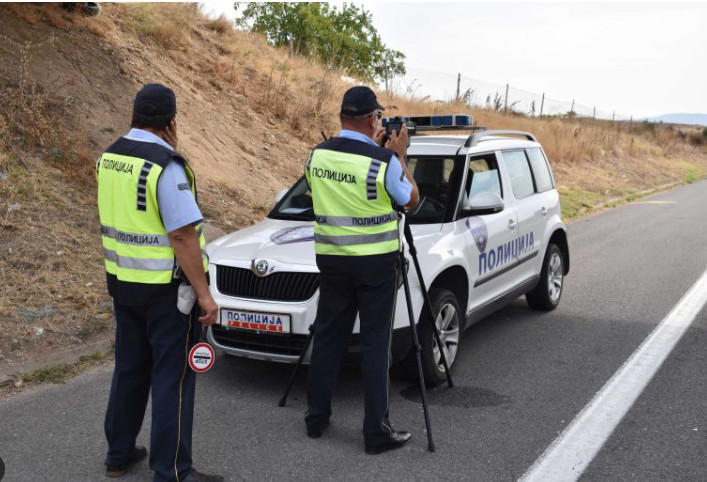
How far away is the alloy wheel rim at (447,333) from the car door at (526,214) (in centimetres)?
129

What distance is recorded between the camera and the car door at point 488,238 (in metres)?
5.57

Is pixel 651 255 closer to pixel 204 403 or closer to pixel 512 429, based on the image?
pixel 512 429

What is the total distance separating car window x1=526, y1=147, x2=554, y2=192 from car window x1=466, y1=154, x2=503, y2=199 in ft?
2.99

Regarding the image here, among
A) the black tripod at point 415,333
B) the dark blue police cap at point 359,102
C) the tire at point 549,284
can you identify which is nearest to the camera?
the dark blue police cap at point 359,102

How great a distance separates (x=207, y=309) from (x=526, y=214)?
386 cm

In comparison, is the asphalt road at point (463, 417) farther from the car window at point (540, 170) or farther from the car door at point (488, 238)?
the car window at point (540, 170)

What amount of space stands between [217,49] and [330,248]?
13101 mm

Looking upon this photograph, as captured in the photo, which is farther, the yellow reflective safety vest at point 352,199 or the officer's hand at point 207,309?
the yellow reflective safety vest at point 352,199

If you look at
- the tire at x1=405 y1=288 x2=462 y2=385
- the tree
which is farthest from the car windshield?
the tree

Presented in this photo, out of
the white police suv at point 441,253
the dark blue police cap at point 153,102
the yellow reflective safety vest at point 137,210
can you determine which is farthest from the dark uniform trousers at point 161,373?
the white police suv at point 441,253

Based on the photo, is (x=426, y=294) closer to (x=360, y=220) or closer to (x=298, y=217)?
(x=360, y=220)

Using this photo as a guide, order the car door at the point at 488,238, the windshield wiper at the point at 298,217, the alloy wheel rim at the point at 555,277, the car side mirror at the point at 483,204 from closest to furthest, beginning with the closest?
the car side mirror at the point at 483,204
the car door at the point at 488,238
the windshield wiper at the point at 298,217
the alloy wheel rim at the point at 555,277

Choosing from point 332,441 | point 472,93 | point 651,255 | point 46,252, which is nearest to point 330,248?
point 332,441

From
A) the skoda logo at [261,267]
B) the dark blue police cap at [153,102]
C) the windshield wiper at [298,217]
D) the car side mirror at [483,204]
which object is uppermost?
the dark blue police cap at [153,102]
